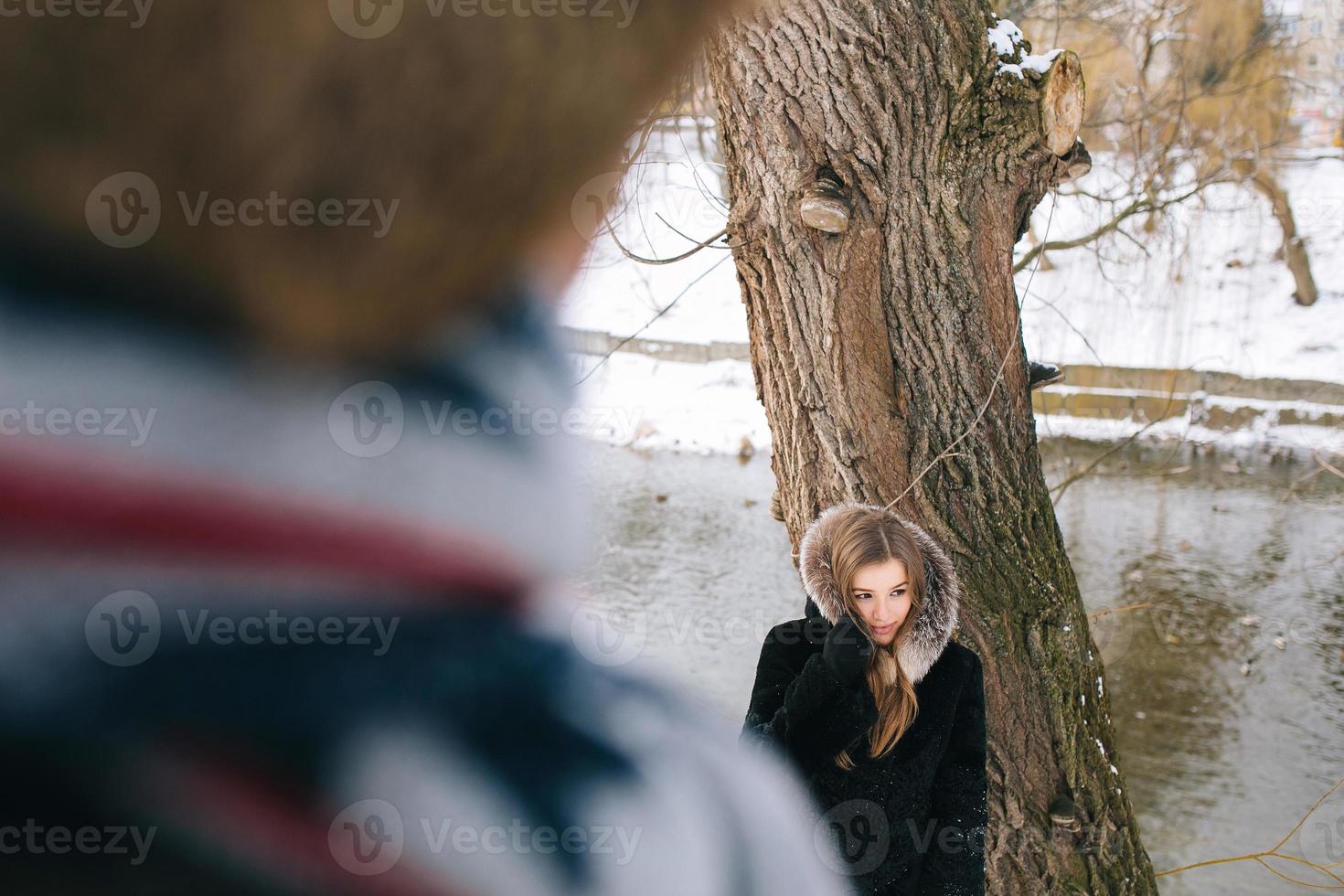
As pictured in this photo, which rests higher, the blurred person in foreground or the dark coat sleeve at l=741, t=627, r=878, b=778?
the blurred person in foreground

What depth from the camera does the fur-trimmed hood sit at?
2.09 m

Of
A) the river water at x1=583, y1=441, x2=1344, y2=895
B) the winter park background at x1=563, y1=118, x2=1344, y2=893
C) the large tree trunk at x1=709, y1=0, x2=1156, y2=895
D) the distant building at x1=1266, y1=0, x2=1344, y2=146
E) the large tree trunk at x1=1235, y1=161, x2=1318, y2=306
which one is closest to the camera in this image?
the large tree trunk at x1=709, y1=0, x2=1156, y2=895

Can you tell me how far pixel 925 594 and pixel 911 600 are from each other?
3 centimetres

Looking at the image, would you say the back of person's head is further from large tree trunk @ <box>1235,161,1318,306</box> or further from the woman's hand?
large tree trunk @ <box>1235,161,1318,306</box>

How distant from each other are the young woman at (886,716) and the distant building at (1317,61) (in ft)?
27.4

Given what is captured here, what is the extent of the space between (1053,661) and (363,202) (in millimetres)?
2662

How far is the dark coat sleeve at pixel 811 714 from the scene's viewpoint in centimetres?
203

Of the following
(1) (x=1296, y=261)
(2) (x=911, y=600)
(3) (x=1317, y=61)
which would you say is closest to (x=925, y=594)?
(2) (x=911, y=600)

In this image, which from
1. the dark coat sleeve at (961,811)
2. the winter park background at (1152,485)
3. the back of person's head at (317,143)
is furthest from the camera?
the winter park background at (1152,485)

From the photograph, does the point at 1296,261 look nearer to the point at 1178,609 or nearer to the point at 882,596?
the point at 1178,609

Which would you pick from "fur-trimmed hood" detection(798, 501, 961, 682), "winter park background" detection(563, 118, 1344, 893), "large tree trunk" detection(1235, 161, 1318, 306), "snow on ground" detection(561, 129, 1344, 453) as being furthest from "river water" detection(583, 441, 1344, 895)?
"large tree trunk" detection(1235, 161, 1318, 306)

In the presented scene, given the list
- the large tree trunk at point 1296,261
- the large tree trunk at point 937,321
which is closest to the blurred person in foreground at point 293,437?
the large tree trunk at point 937,321

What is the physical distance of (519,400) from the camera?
361 millimetres

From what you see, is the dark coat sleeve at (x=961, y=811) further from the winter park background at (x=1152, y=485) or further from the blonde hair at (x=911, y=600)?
the winter park background at (x=1152, y=485)
